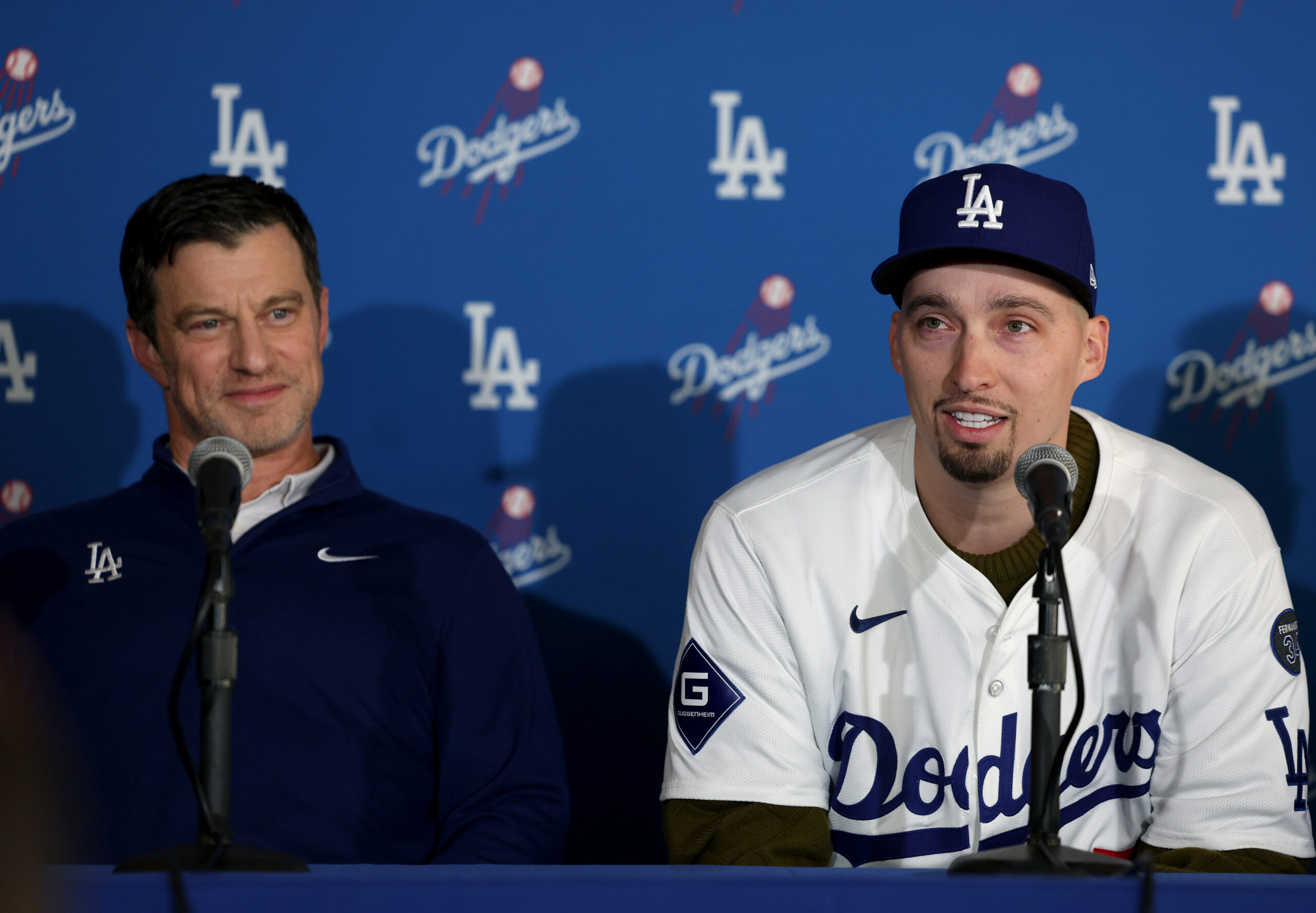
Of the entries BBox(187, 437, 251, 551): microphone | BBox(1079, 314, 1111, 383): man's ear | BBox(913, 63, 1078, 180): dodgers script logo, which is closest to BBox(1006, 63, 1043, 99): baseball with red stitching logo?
BBox(913, 63, 1078, 180): dodgers script logo

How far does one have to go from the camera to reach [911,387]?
5.49 feet

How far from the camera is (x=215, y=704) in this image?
3.59 feet

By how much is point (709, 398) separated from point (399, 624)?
0.79 m

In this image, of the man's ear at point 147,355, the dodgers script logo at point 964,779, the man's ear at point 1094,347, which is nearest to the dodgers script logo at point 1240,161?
the man's ear at point 1094,347

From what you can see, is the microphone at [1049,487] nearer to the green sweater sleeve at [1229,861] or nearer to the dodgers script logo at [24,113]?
the green sweater sleeve at [1229,861]

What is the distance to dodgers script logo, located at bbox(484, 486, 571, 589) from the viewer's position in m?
2.33

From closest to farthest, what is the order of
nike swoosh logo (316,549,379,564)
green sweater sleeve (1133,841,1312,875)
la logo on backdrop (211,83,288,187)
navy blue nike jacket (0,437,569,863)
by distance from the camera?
green sweater sleeve (1133,841,1312,875) < navy blue nike jacket (0,437,569,863) < nike swoosh logo (316,549,379,564) < la logo on backdrop (211,83,288,187)

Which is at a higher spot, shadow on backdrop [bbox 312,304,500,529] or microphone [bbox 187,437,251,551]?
shadow on backdrop [bbox 312,304,500,529]

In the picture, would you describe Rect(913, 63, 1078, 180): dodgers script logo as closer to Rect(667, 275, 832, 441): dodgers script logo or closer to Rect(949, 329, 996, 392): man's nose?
Rect(667, 275, 832, 441): dodgers script logo

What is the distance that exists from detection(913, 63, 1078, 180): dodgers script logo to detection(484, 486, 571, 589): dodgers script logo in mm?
935

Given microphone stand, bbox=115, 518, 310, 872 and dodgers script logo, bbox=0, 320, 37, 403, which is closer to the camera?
microphone stand, bbox=115, 518, 310, 872

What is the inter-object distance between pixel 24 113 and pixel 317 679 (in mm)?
1279

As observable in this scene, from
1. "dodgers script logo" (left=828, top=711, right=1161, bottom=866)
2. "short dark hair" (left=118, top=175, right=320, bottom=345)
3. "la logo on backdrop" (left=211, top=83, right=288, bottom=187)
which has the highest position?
"la logo on backdrop" (left=211, top=83, right=288, bottom=187)

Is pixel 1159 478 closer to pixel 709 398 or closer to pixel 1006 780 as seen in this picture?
→ pixel 1006 780
